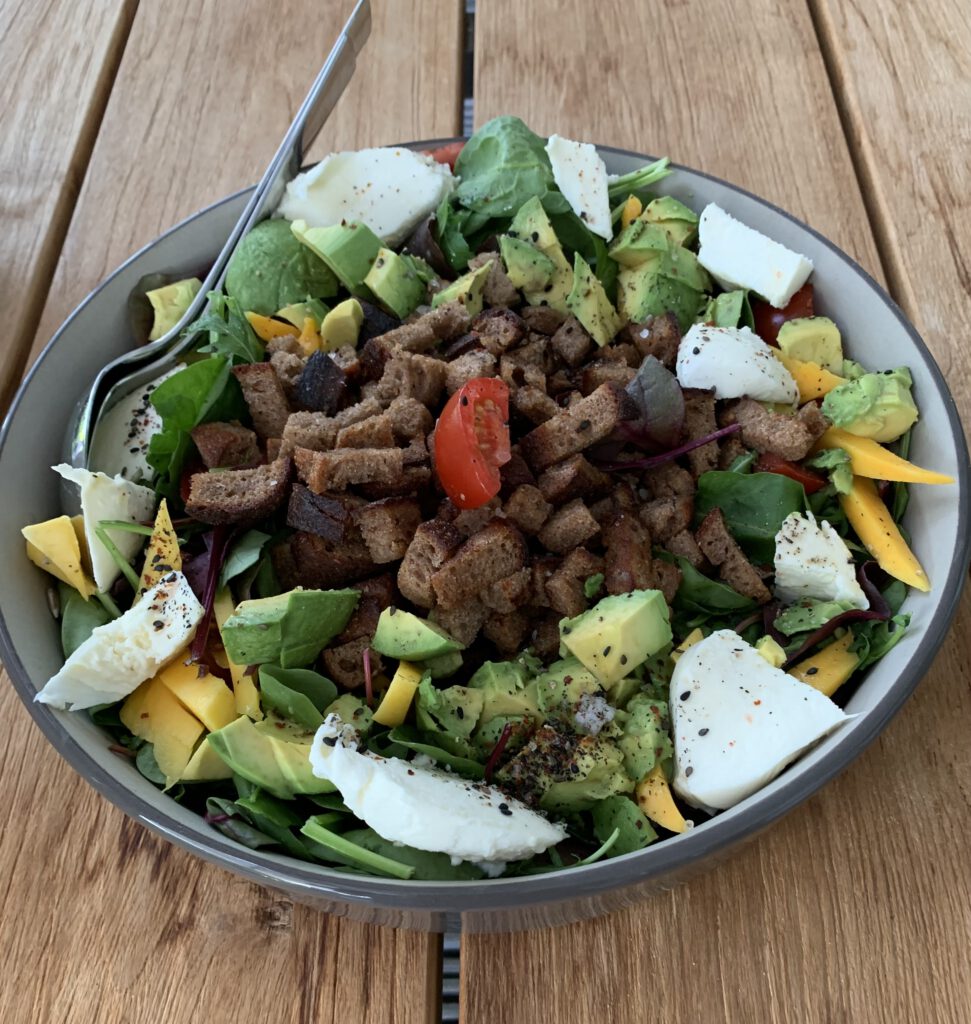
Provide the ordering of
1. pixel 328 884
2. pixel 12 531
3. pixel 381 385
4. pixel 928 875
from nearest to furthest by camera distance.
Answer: pixel 328 884, pixel 928 875, pixel 12 531, pixel 381 385

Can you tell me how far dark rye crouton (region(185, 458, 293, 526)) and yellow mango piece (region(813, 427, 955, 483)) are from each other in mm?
797

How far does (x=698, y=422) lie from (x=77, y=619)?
0.94 m

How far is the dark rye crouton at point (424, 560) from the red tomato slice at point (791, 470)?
478mm

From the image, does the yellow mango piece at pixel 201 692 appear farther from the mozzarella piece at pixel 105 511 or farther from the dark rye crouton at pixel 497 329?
the dark rye crouton at pixel 497 329

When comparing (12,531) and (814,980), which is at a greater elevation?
(12,531)

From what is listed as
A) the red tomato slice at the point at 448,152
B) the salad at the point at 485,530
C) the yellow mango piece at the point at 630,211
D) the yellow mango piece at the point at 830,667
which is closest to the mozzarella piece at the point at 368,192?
the salad at the point at 485,530

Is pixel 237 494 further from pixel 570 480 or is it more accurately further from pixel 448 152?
pixel 448 152

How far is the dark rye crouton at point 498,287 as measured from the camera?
5.20 feet

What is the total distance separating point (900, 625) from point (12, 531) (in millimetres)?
1199

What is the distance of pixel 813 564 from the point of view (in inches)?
50.7

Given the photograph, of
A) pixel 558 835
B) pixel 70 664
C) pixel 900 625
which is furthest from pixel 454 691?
pixel 900 625

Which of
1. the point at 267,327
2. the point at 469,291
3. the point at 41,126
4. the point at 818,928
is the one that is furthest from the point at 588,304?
the point at 41,126

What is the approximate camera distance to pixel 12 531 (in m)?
1.32

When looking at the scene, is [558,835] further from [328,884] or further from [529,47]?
[529,47]
